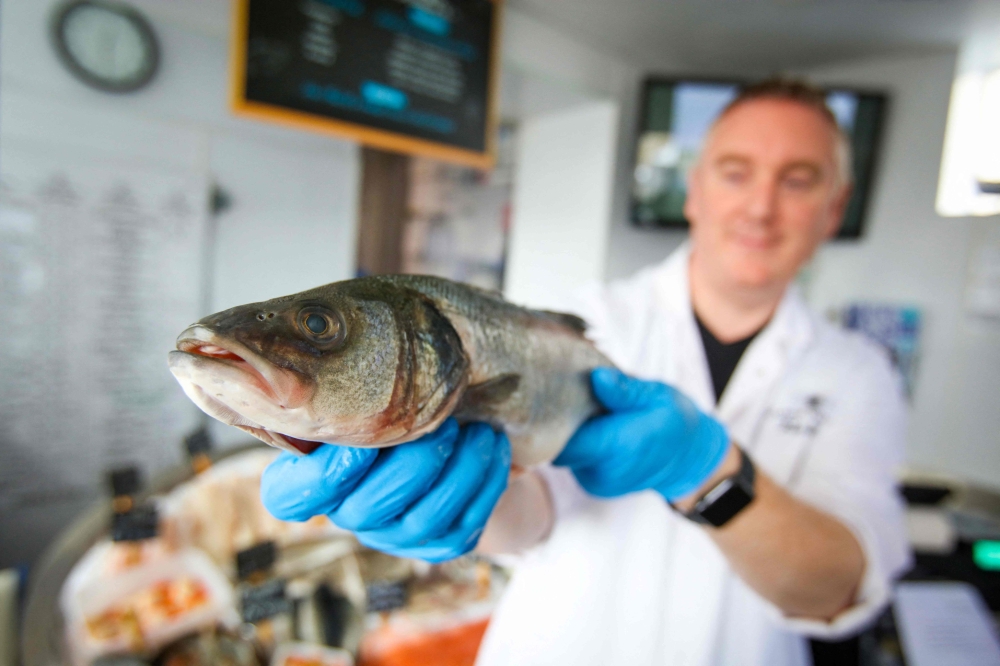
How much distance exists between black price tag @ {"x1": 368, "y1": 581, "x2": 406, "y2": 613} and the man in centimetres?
29

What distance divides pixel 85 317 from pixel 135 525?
0.74 meters

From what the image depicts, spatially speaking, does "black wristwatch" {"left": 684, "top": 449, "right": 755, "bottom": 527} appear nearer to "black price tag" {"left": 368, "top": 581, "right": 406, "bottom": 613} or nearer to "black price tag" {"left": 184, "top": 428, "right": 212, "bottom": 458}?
"black price tag" {"left": 368, "top": 581, "right": 406, "bottom": 613}

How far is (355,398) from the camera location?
0.57m

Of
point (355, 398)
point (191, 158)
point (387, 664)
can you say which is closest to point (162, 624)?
point (387, 664)

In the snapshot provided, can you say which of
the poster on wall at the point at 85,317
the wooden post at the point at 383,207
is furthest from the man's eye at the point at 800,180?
the poster on wall at the point at 85,317

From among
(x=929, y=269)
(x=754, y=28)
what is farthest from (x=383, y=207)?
(x=929, y=269)

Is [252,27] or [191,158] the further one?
[191,158]

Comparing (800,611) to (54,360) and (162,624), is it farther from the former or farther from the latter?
(54,360)

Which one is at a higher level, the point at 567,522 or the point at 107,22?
the point at 107,22

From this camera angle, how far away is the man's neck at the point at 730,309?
1566 millimetres

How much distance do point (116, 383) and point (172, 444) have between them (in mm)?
301

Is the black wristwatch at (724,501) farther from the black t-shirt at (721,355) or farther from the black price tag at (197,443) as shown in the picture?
the black price tag at (197,443)

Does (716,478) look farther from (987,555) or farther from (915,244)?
(915,244)

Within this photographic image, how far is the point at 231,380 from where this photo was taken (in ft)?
1.56
